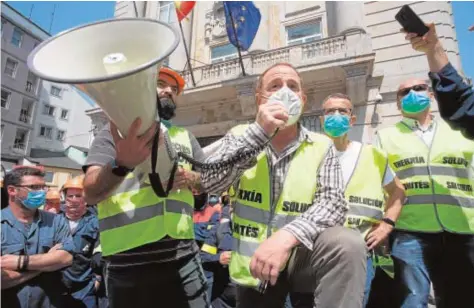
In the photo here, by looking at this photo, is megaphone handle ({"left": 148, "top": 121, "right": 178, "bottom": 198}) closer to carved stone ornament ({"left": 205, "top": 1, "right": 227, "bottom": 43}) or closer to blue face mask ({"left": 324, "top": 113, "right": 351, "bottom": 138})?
blue face mask ({"left": 324, "top": 113, "right": 351, "bottom": 138})

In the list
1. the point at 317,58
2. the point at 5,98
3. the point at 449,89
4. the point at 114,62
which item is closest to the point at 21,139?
the point at 5,98

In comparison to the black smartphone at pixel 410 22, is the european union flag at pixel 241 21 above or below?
above

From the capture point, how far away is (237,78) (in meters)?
10.1

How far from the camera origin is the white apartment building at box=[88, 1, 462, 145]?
29.4 ft

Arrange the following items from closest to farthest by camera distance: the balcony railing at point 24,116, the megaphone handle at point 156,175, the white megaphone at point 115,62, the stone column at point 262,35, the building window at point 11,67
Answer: the white megaphone at point 115,62
the megaphone handle at point 156,175
the stone column at point 262,35
the building window at point 11,67
the balcony railing at point 24,116

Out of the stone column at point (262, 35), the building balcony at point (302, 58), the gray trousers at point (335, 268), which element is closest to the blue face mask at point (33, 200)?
the gray trousers at point (335, 268)

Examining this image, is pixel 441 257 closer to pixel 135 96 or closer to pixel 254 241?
pixel 254 241

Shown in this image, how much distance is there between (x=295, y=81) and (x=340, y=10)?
32.5 feet

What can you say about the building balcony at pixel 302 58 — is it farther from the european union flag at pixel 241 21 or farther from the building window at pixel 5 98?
the building window at pixel 5 98

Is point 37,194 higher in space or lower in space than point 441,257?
higher

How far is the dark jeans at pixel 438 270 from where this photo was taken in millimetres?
2172

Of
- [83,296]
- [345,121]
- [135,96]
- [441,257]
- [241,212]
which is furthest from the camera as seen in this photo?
[83,296]

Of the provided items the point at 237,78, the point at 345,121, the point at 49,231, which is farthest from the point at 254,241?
the point at 237,78

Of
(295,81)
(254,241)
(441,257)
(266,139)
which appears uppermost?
(295,81)
